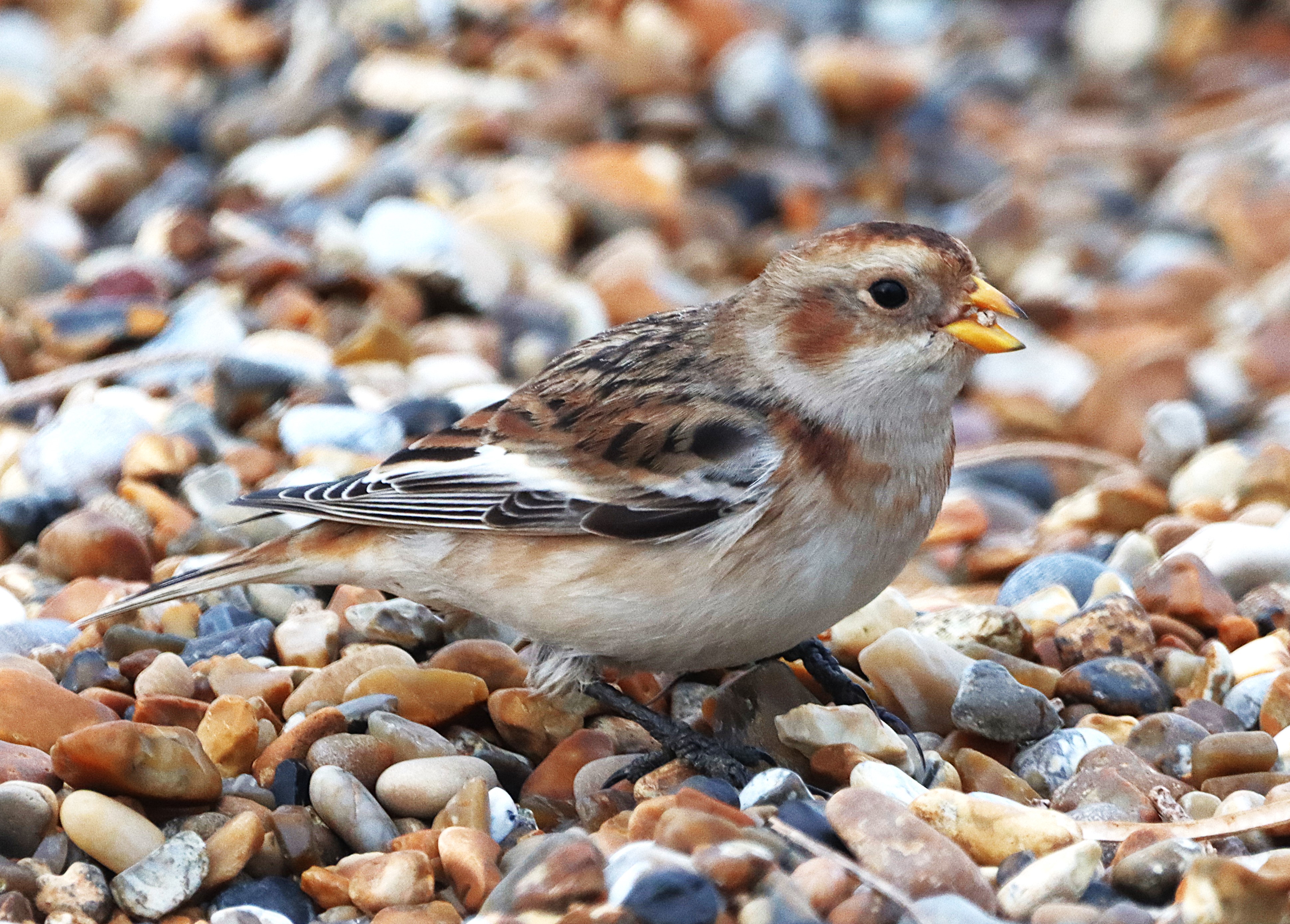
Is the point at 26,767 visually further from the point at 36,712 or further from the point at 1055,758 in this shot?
the point at 1055,758

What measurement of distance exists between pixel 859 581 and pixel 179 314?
3.08 meters

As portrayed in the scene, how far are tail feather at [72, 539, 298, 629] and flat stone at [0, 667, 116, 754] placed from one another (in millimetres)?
310

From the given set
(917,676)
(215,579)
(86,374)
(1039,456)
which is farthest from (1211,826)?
(86,374)

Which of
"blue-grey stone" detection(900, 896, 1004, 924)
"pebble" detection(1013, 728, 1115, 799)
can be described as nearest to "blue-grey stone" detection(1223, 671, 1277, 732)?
"pebble" detection(1013, 728, 1115, 799)

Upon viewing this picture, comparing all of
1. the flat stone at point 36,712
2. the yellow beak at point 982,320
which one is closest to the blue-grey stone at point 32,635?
the flat stone at point 36,712

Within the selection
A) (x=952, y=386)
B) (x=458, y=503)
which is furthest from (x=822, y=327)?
(x=458, y=503)

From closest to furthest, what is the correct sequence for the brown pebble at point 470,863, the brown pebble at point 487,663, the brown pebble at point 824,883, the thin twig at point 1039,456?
1. the brown pebble at point 824,883
2. the brown pebble at point 470,863
3. the brown pebble at point 487,663
4. the thin twig at point 1039,456

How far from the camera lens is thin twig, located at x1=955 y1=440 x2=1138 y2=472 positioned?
536 cm

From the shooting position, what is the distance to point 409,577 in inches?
144

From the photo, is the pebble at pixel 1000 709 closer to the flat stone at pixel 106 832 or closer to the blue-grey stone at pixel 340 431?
the flat stone at pixel 106 832

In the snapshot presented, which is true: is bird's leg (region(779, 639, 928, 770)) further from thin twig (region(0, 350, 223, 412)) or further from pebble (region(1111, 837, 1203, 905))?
thin twig (region(0, 350, 223, 412))

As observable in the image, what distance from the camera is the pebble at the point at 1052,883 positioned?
2.65m

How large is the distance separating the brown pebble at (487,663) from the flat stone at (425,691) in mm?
134

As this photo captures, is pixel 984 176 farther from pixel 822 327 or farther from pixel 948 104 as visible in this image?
pixel 822 327
